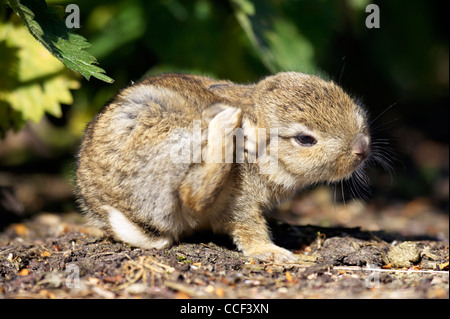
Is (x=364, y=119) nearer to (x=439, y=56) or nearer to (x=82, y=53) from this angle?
(x=82, y=53)

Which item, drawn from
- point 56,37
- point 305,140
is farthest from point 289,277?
point 56,37

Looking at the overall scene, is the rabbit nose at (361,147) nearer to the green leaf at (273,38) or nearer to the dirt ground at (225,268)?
the dirt ground at (225,268)

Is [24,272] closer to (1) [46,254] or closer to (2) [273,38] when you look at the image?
(1) [46,254]

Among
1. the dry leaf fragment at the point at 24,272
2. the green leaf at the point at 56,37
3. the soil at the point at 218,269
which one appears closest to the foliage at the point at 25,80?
the green leaf at the point at 56,37

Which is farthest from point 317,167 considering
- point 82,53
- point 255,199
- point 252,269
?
point 82,53

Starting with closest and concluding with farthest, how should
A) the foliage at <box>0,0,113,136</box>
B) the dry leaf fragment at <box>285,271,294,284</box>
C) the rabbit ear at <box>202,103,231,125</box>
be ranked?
the dry leaf fragment at <box>285,271,294,284</box> → the rabbit ear at <box>202,103,231,125</box> → the foliage at <box>0,0,113,136</box>

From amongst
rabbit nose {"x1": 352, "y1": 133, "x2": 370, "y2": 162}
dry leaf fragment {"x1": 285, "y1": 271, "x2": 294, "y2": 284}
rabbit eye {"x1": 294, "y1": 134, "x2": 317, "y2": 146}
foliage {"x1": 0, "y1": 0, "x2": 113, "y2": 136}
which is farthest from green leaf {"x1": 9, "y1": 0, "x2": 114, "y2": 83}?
rabbit nose {"x1": 352, "y1": 133, "x2": 370, "y2": 162}

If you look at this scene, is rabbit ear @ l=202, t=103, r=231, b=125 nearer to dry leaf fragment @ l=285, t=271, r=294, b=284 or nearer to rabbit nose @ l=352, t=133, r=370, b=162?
rabbit nose @ l=352, t=133, r=370, b=162
